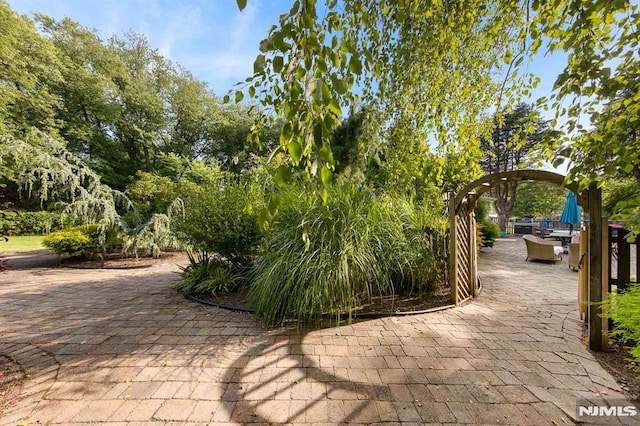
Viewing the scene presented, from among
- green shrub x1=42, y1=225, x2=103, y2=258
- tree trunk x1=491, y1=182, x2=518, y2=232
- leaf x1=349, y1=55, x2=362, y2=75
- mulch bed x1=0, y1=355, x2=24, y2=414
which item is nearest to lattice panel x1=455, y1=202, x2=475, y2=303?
leaf x1=349, y1=55, x2=362, y2=75

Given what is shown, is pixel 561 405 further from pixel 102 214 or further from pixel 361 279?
pixel 102 214

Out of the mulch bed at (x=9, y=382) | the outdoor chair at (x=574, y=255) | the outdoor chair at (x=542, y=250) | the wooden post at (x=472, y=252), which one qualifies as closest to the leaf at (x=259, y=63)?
the mulch bed at (x=9, y=382)

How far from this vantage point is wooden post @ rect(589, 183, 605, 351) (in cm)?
264

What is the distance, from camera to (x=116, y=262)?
7492 millimetres

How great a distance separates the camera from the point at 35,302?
4023 millimetres

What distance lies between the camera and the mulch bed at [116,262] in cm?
700

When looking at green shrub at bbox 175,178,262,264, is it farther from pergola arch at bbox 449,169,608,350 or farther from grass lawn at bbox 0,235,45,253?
grass lawn at bbox 0,235,45,253

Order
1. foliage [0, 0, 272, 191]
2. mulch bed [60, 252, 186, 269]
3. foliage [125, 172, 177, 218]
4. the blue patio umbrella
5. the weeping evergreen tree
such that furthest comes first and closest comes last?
foliage [0, 0, 272, 191] → foliage [125, 172, 177, 218] → the blue patio umbrella → mulch bed [60, 252, 186, 269] → the weeping evergreen tree

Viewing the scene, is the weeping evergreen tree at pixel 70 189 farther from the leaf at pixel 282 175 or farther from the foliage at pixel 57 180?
the leaf at pixel 282 175

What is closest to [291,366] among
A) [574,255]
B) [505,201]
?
[574,255]

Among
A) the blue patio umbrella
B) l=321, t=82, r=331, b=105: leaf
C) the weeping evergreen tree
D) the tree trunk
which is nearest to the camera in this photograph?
l=321, t=82, r=331, b=105: leaf

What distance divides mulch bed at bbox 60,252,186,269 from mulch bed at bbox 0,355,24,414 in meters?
5.06

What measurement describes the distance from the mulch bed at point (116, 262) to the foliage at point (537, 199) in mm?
23523

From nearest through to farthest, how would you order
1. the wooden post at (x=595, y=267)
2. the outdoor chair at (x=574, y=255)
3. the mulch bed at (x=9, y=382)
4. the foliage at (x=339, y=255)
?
1. the mulch bed at (x=9, y=382)
2. the wooden post at (x=595, y=267)
3. the foliage at (x=339, y=255)
4. the outdoor chair at (x=574, y=255)
